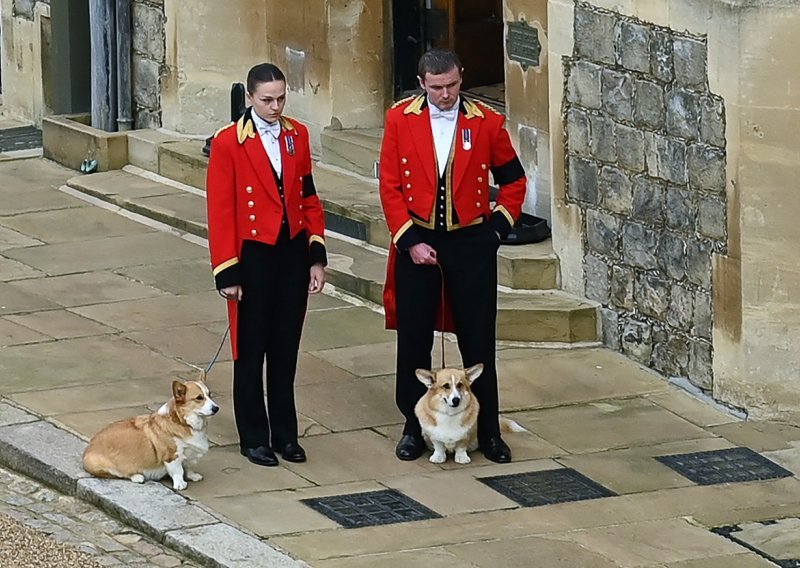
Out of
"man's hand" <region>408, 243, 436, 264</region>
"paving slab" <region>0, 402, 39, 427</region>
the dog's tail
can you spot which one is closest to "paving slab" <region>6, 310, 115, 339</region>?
"paving slab" <region>0, 402, 39, 427</region>

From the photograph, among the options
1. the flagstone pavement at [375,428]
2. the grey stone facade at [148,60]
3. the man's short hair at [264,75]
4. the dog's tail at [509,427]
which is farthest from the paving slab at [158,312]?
the grey stone facade at [148,60]

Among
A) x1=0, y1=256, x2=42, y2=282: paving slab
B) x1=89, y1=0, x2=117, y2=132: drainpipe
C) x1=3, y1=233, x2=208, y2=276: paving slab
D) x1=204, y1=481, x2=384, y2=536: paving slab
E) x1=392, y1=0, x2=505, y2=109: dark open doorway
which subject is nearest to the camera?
x1=204, y1=481, x2=384, y2=536: paving slab

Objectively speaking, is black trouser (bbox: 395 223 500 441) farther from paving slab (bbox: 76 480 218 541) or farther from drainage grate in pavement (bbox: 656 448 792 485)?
paving slab (bbox: 76 480 218 541)

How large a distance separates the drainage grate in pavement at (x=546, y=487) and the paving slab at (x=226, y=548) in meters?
1.21

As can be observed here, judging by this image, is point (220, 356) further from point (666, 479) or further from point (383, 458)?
point (666, 479)

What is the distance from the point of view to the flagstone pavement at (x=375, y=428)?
7.96 metres

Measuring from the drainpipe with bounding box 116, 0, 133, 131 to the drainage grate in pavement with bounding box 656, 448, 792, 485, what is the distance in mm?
6732

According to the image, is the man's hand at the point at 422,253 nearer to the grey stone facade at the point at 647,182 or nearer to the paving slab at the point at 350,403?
the paving slab at the point at 350,403

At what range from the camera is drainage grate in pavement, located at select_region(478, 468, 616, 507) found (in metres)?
8.47

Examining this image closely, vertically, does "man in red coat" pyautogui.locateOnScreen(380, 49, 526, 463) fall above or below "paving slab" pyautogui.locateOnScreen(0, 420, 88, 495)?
above

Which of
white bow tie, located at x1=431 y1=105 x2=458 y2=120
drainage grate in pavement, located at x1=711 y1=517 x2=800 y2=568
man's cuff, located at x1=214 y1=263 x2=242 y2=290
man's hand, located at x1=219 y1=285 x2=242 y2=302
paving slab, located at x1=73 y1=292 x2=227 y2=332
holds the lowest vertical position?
drainage grate in pavement, located at x1=711 y1=517 x2=800 y2=568

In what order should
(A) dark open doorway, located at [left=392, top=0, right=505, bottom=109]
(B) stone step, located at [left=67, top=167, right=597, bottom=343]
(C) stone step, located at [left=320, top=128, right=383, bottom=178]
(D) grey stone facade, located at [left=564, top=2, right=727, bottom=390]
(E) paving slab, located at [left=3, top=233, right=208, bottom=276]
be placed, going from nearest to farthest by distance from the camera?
(D) grey stone facade, located at [left=564, top=2, right=727, bottom=390] → (B) stone step, located at [left=67, top=167, right=597, bottom=343] → (E) paving slab, located at [left=3, top=233, right=208, bottom=276] → (C) stone step, located at [left=320, top=128, right=383, bottom=178] → (A) dark open doorway, located at [left=392, top=0, right=505, bottom=109]

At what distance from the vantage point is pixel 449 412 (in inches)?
341

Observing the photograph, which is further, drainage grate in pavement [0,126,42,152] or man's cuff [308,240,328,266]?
drainage grate in pavement [0,126,42,152]
